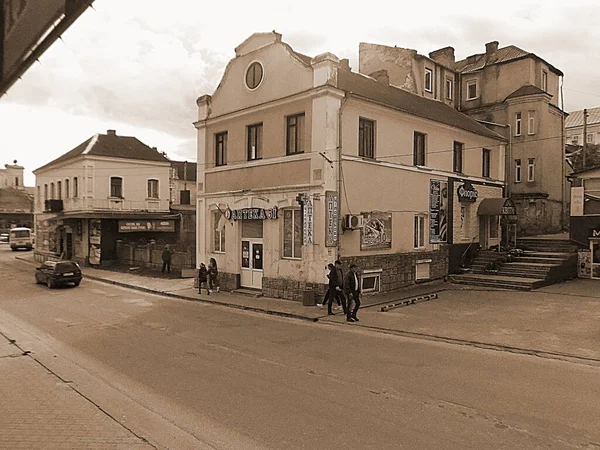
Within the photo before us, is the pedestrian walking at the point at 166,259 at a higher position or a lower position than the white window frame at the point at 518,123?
lower

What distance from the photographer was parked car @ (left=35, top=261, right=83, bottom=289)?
23234 millimetres

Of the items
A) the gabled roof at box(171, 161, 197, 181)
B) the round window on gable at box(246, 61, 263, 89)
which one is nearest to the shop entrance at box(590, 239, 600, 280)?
the round window on gable at box(246, 61, 263, 89)

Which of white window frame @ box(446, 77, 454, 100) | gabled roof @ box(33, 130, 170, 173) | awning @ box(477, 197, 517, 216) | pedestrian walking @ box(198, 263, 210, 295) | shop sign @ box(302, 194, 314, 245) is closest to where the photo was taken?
shop sign @ box(302, 194, 314, 245)

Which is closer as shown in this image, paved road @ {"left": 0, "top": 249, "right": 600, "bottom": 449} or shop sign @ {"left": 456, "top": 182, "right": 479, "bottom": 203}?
paved road @ {"left": 0, "top": 249, "right": 600, "bottom": 449}

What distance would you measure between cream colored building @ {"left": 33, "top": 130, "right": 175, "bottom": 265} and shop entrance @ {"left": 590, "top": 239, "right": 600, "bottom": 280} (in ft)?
95.1

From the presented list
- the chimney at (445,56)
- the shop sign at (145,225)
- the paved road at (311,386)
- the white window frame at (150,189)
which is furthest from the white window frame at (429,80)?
the white window frame at (150,189)

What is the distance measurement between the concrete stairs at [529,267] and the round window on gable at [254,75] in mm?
12773

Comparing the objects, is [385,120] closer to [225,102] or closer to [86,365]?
[225,102]

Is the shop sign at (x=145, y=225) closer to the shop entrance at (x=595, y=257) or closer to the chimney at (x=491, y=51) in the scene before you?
the chimney at (x=491, y=51)

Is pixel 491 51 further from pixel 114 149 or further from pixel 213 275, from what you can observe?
pixel 114 149

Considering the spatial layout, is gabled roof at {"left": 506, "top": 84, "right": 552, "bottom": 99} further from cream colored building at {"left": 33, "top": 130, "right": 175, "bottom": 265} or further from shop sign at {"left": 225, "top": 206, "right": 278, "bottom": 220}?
cream colored building at {"left": 33, "top": 130, "right": 175, "bottom": 265}

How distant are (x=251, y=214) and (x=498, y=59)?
23.2 meters

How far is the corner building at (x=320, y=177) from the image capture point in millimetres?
17266

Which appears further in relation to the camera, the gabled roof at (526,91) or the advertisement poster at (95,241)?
the advertisement poster at (95,241)
